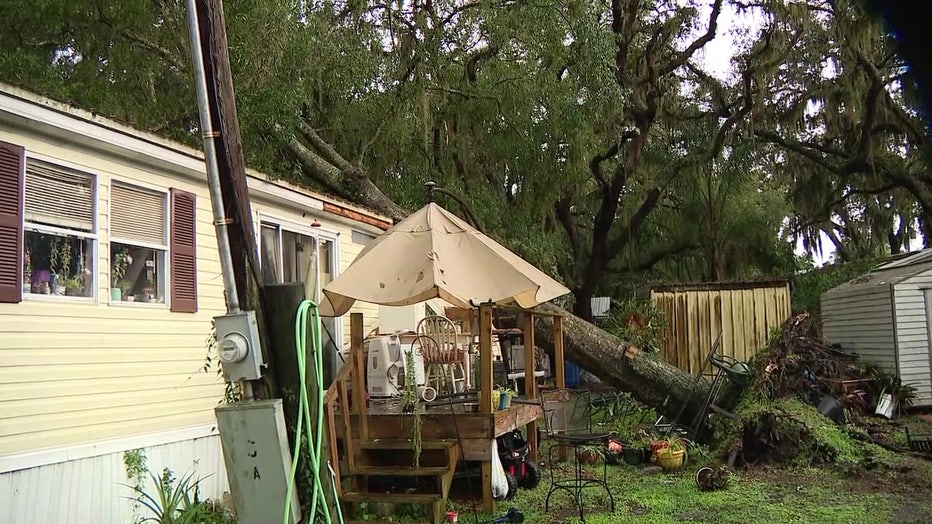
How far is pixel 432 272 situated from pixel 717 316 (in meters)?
9.23

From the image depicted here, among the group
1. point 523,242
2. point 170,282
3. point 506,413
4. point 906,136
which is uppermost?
point 906,136

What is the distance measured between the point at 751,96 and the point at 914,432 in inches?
279

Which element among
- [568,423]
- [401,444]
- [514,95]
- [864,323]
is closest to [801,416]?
[568,423]

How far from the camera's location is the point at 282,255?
7973 mm

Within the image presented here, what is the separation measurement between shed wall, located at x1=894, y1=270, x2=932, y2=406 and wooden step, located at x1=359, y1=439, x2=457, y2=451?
8380mm

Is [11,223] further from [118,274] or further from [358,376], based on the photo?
[358,376]

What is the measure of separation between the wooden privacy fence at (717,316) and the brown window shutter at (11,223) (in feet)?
37.2

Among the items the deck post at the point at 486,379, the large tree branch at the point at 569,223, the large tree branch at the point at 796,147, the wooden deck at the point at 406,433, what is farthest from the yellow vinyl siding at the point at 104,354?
the large tree branch at the point at 796,147

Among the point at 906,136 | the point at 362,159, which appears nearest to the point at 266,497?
the point at 362,159

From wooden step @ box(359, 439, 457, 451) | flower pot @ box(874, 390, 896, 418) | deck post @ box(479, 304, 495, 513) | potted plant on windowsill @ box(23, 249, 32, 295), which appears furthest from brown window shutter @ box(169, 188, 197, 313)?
flower pot @ box(874, 390, 896, 418)

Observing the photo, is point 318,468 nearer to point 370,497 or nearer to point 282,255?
point 370,497

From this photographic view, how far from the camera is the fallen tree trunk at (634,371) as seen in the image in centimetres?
1011

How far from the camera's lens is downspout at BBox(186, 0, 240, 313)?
2.71m

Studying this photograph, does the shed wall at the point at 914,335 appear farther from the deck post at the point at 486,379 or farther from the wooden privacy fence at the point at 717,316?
the deck post at the point at 486,379
